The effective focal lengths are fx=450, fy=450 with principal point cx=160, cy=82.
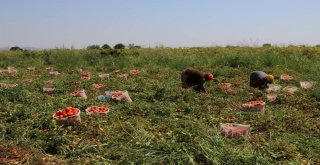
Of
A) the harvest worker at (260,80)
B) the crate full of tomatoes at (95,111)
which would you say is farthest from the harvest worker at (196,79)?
the crate full of tomatoes at (95,111)

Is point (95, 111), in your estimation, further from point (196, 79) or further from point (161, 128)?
point (196, 79)

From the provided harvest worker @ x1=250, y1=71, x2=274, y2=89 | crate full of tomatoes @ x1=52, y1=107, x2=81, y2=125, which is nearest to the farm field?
crate full of tomatoes @ x1=52, y1=107, x2=81, y2=125

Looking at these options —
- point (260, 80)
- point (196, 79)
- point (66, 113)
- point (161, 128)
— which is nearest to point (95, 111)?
point (66, 113)

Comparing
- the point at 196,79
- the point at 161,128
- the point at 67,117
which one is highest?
the point at 196,79

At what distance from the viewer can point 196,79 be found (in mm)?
9172

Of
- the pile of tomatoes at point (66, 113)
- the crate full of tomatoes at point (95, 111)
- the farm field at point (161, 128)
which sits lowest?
the farm field at point (161, 128)

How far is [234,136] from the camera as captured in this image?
5.42m

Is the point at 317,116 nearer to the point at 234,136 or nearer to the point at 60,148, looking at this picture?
the point at 234,136

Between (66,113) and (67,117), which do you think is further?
(66,113)

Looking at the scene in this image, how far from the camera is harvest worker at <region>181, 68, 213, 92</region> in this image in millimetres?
9087

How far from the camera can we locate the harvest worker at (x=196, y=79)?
9087 millimetres

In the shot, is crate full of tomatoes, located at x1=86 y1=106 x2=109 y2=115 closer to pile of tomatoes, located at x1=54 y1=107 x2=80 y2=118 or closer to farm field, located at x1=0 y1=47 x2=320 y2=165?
farm field, located at x1=0 y1=47 x2=320 y2=165

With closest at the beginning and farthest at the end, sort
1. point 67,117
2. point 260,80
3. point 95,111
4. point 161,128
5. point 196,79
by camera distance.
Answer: point 161,128 → point 67,117 → point 95,111 → point 196,79 → point 260,80

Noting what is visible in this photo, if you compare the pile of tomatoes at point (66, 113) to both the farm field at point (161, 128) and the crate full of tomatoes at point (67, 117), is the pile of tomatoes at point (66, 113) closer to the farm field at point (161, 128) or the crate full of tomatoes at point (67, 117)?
the crate full of tomatoes at point (67, 117)
